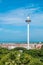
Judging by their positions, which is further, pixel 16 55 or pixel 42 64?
pixel 16 55

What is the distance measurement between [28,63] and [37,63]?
455 mm

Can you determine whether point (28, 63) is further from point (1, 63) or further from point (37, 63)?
point (1, 63)

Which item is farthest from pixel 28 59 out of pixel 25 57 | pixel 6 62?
pixel 6 62

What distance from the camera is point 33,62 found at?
36.0 ft

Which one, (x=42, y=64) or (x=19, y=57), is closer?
(x=42, y=64)

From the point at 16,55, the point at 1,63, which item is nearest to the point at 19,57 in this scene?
the point at 16,55

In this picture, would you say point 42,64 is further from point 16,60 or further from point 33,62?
point 16,60

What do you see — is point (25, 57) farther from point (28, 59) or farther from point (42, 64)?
point (42, 64)

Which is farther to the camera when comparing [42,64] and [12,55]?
[12,55]

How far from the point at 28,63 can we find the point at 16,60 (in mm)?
648

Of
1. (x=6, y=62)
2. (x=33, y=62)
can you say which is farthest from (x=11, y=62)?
(x=33, y=62)

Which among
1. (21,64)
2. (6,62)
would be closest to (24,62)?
(21,64)

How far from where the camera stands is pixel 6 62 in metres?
11.1

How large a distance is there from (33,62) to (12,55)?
1241mm
